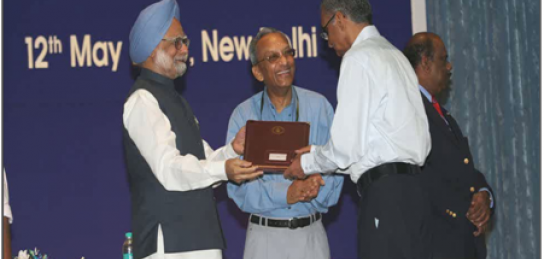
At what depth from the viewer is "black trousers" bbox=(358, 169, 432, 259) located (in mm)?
3203

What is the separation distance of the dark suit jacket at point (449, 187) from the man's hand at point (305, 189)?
589mm

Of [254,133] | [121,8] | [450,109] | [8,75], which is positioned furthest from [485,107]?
[8,75]

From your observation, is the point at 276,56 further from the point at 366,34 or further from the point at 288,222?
the point at 288,222

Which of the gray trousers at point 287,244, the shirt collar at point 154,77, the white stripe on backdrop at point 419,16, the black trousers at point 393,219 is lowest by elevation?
the gray trousers at point 287,244

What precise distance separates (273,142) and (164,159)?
0.76m

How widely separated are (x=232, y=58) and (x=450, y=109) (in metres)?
1.69

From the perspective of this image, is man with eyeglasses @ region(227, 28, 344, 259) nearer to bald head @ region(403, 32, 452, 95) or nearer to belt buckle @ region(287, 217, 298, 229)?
belt buckle @ region(287, 217, 298, 229)

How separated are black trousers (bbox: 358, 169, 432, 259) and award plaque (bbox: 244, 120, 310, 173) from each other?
0.62 m

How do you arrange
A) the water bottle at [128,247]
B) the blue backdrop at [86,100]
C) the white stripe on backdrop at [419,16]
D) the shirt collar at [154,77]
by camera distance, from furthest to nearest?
the white stripe on backdrop at [419,16] < the blue backdrop at [86,100] < the water bottle at [128,247] < the shirt collar at [154,77]

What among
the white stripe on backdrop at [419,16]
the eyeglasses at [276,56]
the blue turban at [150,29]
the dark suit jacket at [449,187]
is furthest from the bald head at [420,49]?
the blue turban at [150,29]

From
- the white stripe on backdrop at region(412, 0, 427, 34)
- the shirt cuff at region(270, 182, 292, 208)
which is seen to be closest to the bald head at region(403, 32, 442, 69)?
the shirt cuff at region(270, 182, 292, 208)

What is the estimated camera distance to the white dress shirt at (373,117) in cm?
326

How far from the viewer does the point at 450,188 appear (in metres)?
3.81

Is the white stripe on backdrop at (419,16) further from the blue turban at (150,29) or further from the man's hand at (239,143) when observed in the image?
the blue turban at (150,29)
